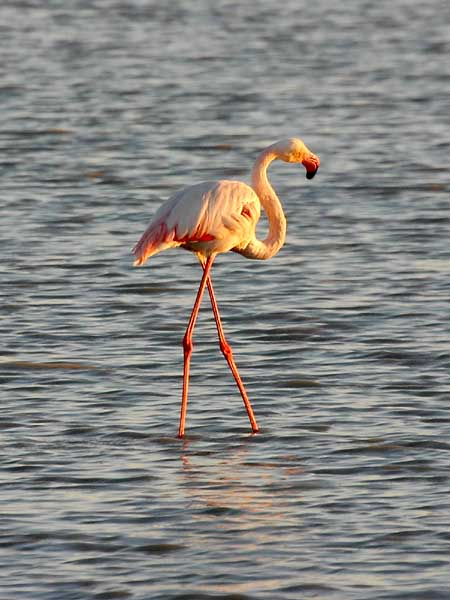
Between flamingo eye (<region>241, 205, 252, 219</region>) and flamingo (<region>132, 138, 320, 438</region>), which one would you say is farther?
flamingo eye (<region>241, 205, 252, 219</region>)

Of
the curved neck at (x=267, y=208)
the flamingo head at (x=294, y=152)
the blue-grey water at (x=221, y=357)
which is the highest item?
the flamingo head at (x=294, y=152)

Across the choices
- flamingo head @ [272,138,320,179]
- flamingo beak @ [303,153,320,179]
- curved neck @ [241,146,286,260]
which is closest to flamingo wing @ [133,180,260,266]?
curved neck @ [241,146,286,260]

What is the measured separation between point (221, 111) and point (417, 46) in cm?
682

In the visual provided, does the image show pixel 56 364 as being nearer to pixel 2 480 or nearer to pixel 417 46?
pixel 2 480

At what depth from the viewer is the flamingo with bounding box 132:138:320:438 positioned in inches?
391

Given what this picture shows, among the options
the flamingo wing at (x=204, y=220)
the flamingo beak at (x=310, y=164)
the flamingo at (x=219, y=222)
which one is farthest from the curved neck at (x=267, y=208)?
the flamingo beak at (x=310, y=164)

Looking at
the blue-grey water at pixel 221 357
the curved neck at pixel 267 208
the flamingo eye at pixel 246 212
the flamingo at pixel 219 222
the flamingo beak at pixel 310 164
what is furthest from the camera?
the flamingo beak at pixel 310 164

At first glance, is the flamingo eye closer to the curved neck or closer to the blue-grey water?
the curved neck

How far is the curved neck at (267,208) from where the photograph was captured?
1040 centimetres

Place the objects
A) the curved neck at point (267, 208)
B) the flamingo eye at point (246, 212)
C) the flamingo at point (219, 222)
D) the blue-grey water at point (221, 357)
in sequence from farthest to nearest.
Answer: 1. the curved neck at point (267, 208)
2. the flamingo eye at point (246, 212)
3. the flamingo at point (219, 222)
4. the blue-grey water at point (221, 357)

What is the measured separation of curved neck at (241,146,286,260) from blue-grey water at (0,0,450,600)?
2.62 ft

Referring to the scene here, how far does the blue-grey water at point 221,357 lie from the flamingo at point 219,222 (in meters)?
0.53

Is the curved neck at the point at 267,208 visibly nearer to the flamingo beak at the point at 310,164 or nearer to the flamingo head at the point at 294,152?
the flamingo head at the point at 294,152

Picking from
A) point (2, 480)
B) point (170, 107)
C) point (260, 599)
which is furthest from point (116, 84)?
point (260, 599)
